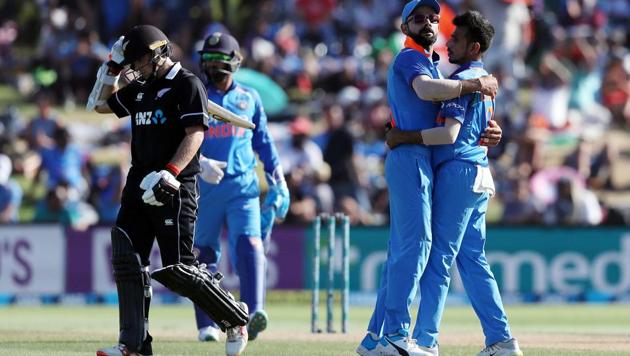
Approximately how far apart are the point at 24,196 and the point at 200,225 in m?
11.1

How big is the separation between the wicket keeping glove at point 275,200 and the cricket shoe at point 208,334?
1.11 meters

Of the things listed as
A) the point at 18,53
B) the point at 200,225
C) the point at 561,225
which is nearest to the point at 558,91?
the point at 561,225

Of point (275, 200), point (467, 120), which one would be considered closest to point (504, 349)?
point (467, 120)

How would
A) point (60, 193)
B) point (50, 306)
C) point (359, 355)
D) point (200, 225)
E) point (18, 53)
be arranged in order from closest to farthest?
point (359, 355), point (200, 225), point (50, 306), point (60, 193), point (18, 53)

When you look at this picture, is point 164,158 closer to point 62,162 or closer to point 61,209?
point 61,209

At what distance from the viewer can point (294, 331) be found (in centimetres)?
1298

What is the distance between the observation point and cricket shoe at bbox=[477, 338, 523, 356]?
915 centimetres

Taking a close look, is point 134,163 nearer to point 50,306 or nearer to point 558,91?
point 50,306

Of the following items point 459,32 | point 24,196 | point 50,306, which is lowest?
point 50,306

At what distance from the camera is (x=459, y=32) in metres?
9.20

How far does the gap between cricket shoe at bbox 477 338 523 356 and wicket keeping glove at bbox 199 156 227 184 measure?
297cm

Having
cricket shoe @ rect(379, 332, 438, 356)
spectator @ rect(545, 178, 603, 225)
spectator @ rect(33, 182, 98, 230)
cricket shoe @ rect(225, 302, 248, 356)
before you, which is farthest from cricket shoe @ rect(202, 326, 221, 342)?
spectator @ rect(545, 178, 603, 225)

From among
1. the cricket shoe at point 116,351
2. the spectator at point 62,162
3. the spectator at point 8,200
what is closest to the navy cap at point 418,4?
the cricket shoe at point 116,351

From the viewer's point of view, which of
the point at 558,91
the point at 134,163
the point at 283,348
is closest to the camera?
the point at 134,163
